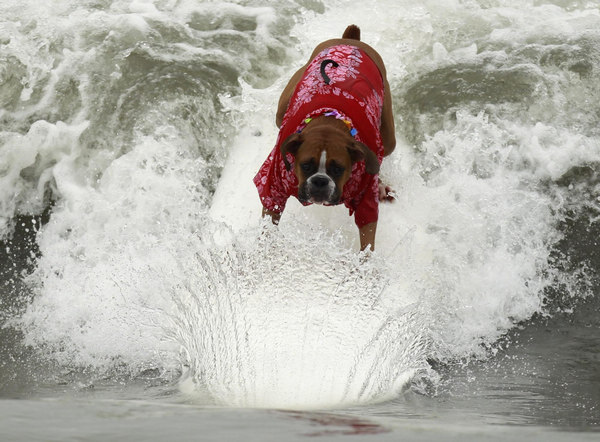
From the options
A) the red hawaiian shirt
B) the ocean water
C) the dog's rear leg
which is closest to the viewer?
the ocean water

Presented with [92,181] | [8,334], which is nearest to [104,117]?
[92,181]

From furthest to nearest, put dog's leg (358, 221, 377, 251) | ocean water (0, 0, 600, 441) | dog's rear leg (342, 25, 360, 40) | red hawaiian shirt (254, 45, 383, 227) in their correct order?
1. dog's rear leg (342, 25, 360, 40)
2. dog's leg (358, 221, 377, 251)
3. red hawaiian shirt (254, 45, 383, 227)
4. ocean water (0, 0, 600, 441)

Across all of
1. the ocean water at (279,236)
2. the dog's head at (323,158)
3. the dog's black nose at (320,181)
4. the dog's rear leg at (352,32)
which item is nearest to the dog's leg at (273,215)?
the ocean water at (279,236)

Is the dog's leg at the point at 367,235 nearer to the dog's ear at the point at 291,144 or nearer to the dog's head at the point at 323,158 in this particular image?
the dog's head at the point at 323,158

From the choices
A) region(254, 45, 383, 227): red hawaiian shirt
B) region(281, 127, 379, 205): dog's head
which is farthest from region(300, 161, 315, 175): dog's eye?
region(254, 45, 383, 227): red hawaiian shirt

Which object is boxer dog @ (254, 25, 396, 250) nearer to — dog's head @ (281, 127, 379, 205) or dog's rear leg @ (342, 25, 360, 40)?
dog's head @ (281, 127, 379, 205)

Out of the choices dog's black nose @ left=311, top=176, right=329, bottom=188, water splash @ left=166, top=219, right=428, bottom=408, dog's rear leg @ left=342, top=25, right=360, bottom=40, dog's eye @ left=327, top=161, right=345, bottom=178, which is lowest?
water splash @ left=166, top=219, right=428, bottom=408

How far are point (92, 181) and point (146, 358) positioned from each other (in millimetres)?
1726

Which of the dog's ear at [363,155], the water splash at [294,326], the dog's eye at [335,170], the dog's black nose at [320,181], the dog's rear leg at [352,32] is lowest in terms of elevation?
the water splash at [294,326]

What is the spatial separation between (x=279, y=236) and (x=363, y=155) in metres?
0.56

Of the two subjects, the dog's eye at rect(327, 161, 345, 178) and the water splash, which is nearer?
the water splash

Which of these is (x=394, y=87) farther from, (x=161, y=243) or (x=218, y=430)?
(x=218, y=430)

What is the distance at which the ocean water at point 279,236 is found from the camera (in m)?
2.95

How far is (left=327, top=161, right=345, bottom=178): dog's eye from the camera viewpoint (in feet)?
11.6
